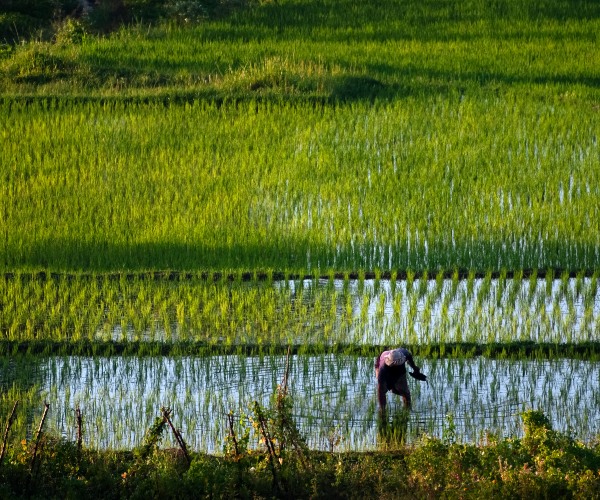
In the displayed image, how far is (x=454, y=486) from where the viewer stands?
4.71 m

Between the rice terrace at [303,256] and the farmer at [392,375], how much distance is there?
0.04 m

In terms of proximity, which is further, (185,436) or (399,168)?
(399,168)

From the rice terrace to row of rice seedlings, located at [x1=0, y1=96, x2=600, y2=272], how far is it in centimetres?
3

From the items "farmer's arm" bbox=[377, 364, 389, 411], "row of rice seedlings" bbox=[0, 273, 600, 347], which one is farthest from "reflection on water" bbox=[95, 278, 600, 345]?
"farmer's arm" bbox=[377, 364, 389, 411]

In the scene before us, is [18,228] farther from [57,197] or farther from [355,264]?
[355,264]

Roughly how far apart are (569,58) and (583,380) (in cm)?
904

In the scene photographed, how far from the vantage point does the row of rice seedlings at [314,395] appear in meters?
5.89

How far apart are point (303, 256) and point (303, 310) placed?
3.83 feet

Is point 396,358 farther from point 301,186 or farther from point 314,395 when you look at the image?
point 301,186

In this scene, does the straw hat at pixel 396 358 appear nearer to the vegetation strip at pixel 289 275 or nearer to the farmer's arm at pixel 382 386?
the farmer's arm at pixel 382 386

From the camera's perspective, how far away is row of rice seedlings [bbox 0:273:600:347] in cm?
739

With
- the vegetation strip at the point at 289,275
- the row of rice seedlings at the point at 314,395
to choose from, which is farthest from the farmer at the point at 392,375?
the vegetation strip at the point at 289,275

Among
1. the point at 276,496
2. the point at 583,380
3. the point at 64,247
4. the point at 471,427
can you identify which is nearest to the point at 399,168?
the point at 64,247

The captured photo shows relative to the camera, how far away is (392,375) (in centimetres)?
600
